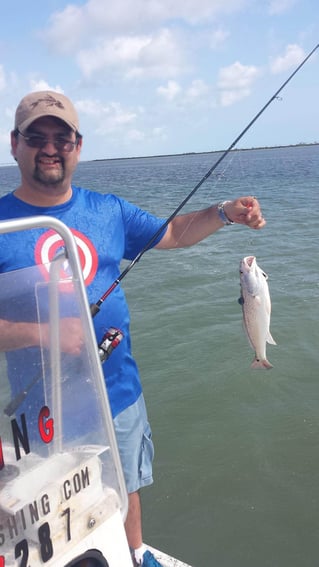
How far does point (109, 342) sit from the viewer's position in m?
2.54

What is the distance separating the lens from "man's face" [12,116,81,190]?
251cm

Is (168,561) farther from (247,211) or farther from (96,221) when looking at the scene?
(247,211)

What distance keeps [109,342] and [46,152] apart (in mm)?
1032

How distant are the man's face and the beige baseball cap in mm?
30

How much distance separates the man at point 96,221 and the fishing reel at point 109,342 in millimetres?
161

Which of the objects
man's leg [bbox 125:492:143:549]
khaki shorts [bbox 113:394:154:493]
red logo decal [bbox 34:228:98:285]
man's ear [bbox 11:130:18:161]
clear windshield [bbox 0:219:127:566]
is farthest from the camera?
man's leg [bbox 125:492:143:549]

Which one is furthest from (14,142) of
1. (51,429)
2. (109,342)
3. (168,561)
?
(168,561)

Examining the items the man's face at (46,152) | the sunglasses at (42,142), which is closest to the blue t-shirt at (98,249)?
the man's face at (46,152)

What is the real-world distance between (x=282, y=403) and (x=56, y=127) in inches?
170

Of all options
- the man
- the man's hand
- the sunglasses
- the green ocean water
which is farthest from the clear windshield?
the green ocean water

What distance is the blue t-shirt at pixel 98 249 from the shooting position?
2428 mm

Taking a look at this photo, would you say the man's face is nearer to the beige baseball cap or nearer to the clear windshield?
the beige baseball cap

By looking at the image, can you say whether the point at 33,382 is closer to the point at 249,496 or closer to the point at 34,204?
the point at 34,204

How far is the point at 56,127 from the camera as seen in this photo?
2.54m
